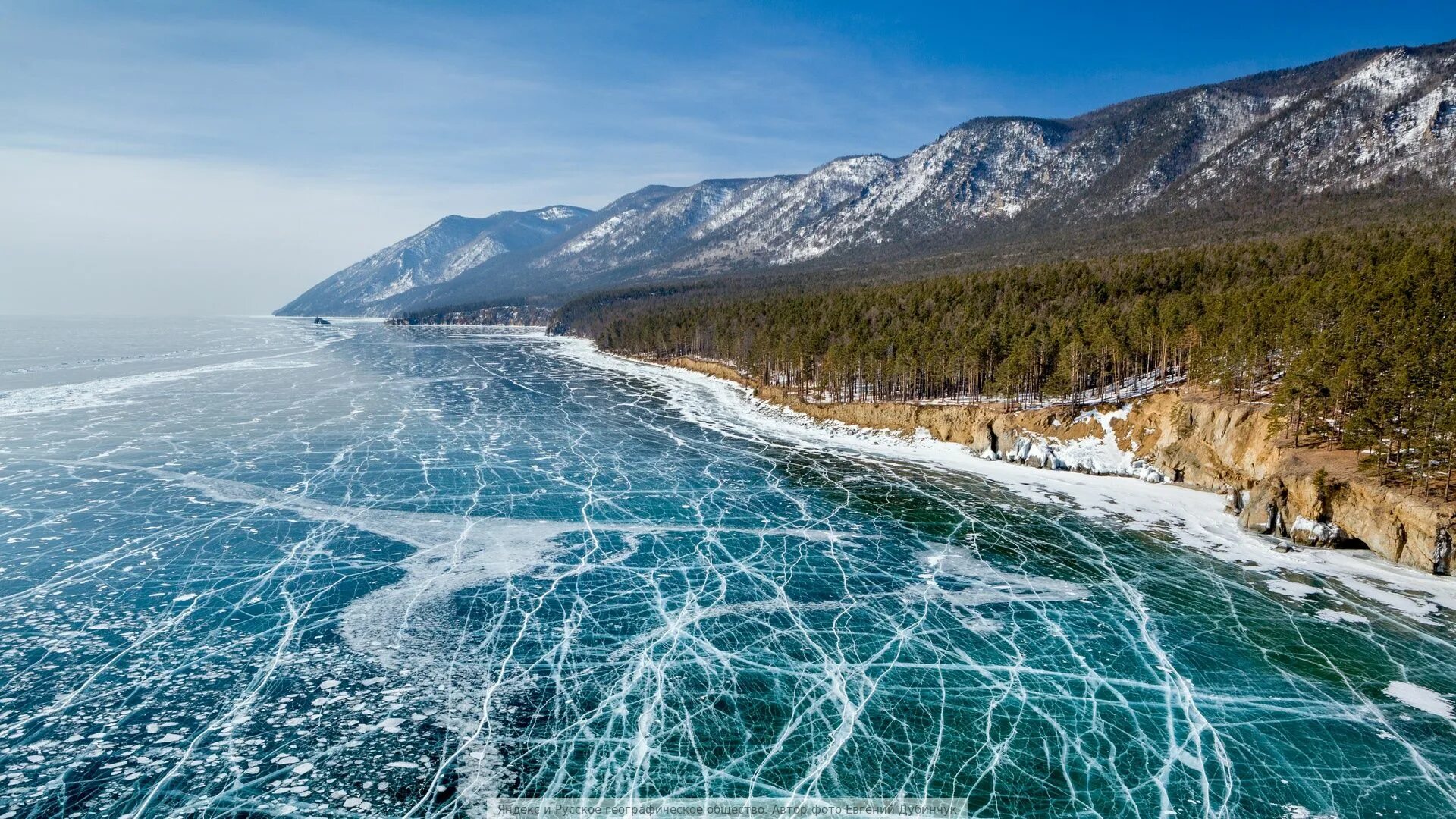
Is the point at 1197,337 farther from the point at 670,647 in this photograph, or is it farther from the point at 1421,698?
the point at 670,647

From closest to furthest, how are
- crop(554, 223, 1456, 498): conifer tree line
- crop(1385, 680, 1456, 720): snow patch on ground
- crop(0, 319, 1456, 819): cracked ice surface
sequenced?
1. crop(0, 319, 1456, 819): cracked ice surface
2. crop(1385, 680, 1456, 720): snow patch on ground
3. crop(554, 223, 1456, 498): conifer tree line

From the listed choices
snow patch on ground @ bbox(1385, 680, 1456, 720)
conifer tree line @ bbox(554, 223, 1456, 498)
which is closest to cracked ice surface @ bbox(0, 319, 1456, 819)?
snow patch on ground @ bbox(1385, 680, 1456, 720)

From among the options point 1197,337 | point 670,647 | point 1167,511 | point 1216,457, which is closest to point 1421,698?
point 1167,511

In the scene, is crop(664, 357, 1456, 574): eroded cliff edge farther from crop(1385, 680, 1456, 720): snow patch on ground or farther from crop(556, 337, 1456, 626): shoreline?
crop(1385, 680, 1456, 720): snow patch on ground

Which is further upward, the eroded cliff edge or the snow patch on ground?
the eroded cliff edge

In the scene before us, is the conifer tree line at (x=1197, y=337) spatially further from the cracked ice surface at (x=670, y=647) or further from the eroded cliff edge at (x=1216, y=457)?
the cracked ice surface at (x=670, y=647)

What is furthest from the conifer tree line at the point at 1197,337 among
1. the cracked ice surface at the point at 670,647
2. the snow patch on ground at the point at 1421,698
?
the snow patch on ground at the point at 1421,698

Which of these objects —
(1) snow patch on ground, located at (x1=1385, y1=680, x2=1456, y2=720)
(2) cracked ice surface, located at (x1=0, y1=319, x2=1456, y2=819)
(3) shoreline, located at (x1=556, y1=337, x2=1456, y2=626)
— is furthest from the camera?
(3) shoreline, located at (x1=556, y1=337, x2=1456, y2=626)
